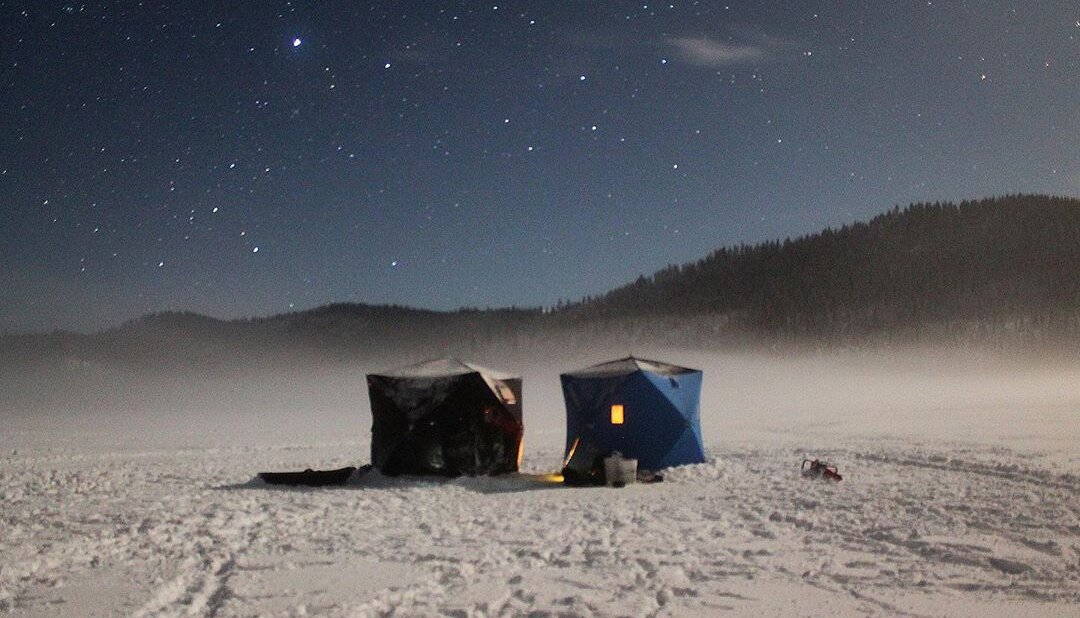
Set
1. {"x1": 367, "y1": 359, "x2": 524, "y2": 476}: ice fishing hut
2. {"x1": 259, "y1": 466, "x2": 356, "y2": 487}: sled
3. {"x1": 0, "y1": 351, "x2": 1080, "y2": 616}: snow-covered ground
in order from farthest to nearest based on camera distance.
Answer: {"x1": 367, "y1": 359, "x2": 524, "y2": 476}: ice fishing hut, {"x1": 259, "y1": 466, "x2": 356, "y2": 487}: sled, {"x1": 0, "y1": 351, "x2": 1080, "y2": 616}: snow-covered ground

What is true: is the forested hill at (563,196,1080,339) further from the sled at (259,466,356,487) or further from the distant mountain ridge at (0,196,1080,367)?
the sled at (259,466,356,487)

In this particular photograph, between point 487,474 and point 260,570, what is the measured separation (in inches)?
355

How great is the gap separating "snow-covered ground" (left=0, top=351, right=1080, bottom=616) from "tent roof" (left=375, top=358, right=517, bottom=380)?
245cm

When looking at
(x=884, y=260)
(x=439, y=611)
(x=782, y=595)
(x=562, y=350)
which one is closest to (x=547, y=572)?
(x=439, y=611)

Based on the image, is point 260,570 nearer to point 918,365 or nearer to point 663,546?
point 663,546

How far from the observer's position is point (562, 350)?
509ft

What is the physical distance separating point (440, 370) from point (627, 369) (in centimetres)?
436

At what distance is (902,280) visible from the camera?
141 meters

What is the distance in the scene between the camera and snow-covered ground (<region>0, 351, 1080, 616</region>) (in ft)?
26.1

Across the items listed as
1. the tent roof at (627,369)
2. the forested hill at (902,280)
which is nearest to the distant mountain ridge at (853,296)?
the forested hill at (902,280)

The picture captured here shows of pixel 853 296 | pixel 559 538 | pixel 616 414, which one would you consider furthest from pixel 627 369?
pixel 853 296

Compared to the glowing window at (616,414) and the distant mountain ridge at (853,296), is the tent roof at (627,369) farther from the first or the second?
the distant mountain ridge at (853,296)

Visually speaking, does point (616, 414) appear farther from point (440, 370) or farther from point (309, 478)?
point (309, 478)

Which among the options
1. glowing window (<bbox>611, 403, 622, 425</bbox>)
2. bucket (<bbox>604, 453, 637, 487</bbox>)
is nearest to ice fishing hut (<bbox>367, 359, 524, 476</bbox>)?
glowing window (<bbox>611, 403, 622, 425</bbox>)
